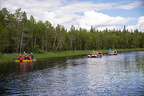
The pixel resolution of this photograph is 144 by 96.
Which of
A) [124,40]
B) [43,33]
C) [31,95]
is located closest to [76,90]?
[31,95]

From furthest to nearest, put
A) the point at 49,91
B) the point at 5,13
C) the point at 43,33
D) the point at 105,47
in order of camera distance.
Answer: the point at 105,47 < the point at 43,33 < the point at 5,13 < the point at 49,91

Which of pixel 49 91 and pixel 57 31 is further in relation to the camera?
pixel 57 31

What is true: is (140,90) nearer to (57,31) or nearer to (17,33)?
(17,33)

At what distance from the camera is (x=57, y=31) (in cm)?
10562

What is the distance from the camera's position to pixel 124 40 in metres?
185

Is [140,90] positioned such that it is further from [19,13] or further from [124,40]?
[124,40]

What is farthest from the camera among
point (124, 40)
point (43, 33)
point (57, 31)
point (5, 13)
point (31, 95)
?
point (124, 40)

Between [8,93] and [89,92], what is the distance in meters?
9.56

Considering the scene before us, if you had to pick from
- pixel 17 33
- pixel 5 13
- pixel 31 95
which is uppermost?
pixel 5 13

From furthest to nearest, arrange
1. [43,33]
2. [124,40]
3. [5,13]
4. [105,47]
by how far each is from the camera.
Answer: [124,40]
[105,47]
[43,33]
[5,13]

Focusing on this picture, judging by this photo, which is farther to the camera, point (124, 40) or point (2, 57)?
point (124, 40)

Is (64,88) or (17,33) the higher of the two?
(17,33)

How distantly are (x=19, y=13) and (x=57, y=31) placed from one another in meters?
32.4

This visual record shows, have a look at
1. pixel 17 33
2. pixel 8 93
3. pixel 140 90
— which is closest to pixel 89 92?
pixel 140 90
